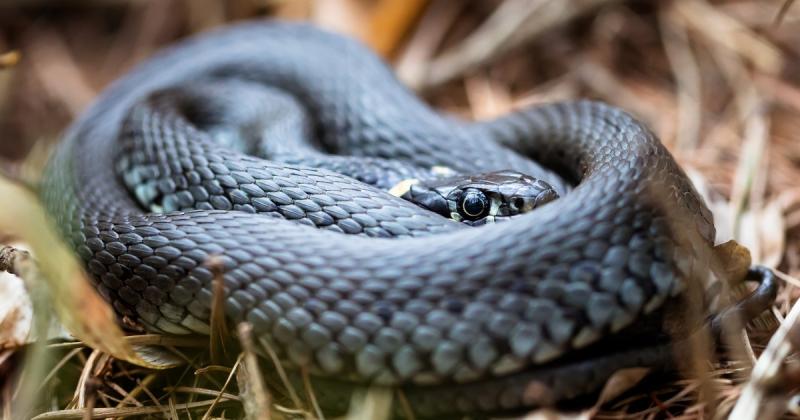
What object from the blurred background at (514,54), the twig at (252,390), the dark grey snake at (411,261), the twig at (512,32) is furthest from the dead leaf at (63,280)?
the twig at (512,32)

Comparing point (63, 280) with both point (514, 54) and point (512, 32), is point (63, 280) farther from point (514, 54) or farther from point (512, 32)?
point (514, 54)

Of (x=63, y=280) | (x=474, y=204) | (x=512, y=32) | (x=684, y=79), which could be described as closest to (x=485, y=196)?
(x=474, y=204)

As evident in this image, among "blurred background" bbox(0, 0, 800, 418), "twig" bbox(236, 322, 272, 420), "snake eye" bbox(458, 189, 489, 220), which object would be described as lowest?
"twig" bbox(236, 322, 272, 420)

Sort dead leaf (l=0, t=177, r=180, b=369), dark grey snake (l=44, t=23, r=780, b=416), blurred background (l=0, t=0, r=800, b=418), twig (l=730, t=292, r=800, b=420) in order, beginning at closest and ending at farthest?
1. dead leaf (l=0, t=177, r=180, b=369)
2. twig (l=730, t=292, r=800, b=420)
3. dark grey snake (l=44, t=23, r=780, b=416)
4. blurred background (l=0, t=0, r=800, b=418)

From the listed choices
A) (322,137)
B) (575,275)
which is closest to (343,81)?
(322,137)

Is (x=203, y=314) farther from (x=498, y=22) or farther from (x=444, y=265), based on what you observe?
(x=498, y=22)

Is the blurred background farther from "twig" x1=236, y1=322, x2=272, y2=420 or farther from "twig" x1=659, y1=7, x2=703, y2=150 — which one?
"twig" x1=236, y1=322, x2=272, y2=420

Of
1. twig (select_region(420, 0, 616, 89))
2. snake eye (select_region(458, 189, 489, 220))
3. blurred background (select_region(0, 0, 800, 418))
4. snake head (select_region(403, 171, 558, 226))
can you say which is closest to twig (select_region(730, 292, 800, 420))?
snake head (select_region(403, 171, 558, 226))
